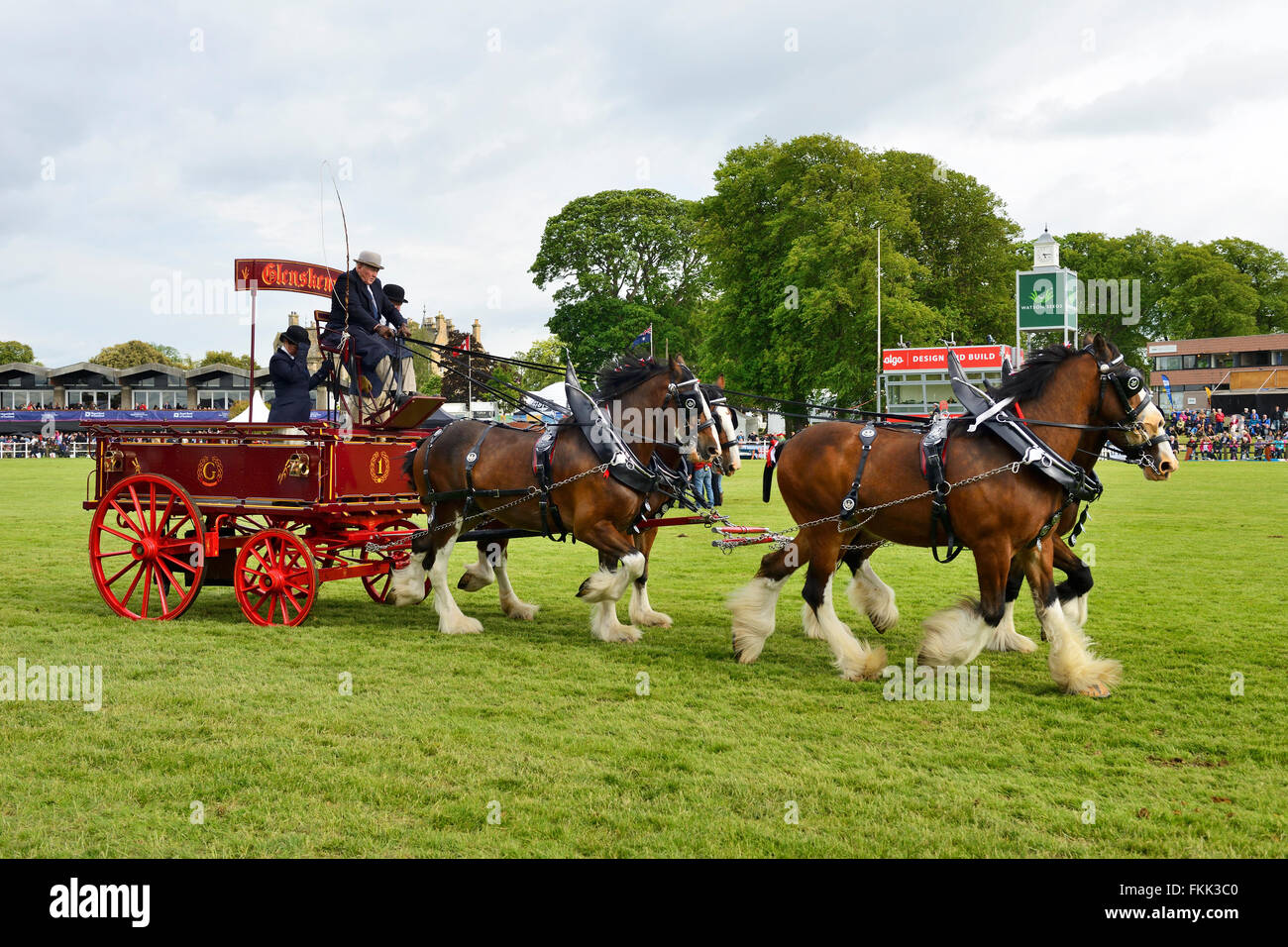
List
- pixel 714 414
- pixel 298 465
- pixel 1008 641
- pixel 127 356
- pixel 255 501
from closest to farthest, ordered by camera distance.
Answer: pixel 1008 641, pixel 714 414, pixel 298 465, pixel 255 501, pixel 127 356

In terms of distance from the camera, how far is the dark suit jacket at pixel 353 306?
990 cm

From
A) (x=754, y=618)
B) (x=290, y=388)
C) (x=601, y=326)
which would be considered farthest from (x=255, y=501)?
(x=601, y=326)

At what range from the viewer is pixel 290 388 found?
35.4 feet

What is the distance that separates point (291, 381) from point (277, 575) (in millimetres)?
2254

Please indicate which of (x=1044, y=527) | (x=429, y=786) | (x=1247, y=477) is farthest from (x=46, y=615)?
(x=1247, y=477)

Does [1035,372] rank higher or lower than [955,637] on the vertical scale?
higher

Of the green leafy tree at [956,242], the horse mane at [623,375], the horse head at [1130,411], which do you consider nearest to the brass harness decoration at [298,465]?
the horse mane at [623,375]

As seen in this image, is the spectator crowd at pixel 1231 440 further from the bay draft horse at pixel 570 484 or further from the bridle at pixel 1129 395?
the bay draft horse at pixel 570 484

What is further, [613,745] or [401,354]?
[401,354]

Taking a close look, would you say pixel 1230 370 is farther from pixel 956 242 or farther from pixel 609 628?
pixel 609 628

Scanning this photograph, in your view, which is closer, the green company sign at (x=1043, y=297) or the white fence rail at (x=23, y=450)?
the green company sign at (x=1043, y=297)

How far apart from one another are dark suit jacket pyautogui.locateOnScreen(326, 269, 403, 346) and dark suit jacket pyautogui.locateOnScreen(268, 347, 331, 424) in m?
0.81

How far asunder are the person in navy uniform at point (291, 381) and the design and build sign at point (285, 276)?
2.01 feet

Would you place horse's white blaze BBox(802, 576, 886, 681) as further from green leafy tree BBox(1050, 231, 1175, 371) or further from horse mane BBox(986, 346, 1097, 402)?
green leafy tree BBox(1050, 231, 1175, 371)
